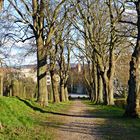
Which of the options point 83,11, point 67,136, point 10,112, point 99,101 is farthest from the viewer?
point 99,101

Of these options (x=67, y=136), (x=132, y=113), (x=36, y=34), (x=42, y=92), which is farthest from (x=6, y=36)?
(x=67, y=136)

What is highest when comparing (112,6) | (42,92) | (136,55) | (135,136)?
(112,6)

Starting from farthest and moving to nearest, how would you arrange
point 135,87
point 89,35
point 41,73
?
point 89,35 → point 41,73 → point 135,87

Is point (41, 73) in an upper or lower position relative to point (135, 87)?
upper

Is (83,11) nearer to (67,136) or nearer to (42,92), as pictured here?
(42,92)

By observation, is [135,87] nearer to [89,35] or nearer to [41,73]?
[41,73]

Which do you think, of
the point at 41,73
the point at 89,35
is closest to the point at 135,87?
the point at 41,73

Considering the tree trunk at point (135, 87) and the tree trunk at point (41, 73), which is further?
the tree trunk at point (41, 73)

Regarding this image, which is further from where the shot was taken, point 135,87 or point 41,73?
point 41,73

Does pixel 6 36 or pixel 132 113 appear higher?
pixel 6 36

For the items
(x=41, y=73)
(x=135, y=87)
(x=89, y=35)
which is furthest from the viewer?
(x=89, y=35)

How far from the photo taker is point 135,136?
12781 mm

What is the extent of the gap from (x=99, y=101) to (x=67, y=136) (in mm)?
32920

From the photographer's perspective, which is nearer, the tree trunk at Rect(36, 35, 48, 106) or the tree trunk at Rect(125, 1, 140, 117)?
the tree trunk at Rect(125, 1, 140, 117)
